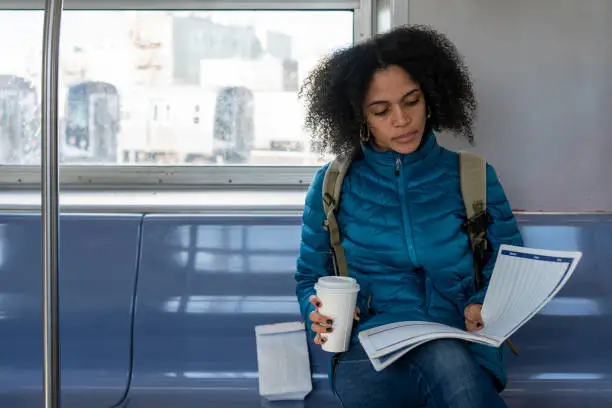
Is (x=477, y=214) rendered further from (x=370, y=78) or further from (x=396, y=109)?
(x=370, y=78)

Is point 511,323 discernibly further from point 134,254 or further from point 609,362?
point 134,254

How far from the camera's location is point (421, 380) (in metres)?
1.50

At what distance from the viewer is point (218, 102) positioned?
283 cm

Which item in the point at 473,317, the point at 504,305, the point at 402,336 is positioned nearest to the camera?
the point at 402,336

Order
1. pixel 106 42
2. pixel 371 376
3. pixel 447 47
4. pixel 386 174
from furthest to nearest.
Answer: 1. pixel 106 42
2. pixel 447 47
3. pixel 386 174
4. pixel 371 376

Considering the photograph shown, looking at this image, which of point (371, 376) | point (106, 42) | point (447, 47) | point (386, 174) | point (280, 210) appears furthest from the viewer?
point (106, 42)

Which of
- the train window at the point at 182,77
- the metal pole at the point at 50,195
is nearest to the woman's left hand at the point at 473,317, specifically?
the metal pole at the point at 50,195

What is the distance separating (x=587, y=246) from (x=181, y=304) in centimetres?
140

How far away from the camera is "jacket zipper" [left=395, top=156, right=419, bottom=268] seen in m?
1.77

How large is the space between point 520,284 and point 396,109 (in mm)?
568

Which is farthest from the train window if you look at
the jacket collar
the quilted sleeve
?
the quilted sleeve

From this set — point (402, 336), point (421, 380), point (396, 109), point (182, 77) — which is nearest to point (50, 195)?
point (402, 336)

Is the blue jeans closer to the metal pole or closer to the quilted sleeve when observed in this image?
the quilted sleeve

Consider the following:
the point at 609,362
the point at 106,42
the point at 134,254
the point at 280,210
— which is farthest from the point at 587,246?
the point at 106,42
